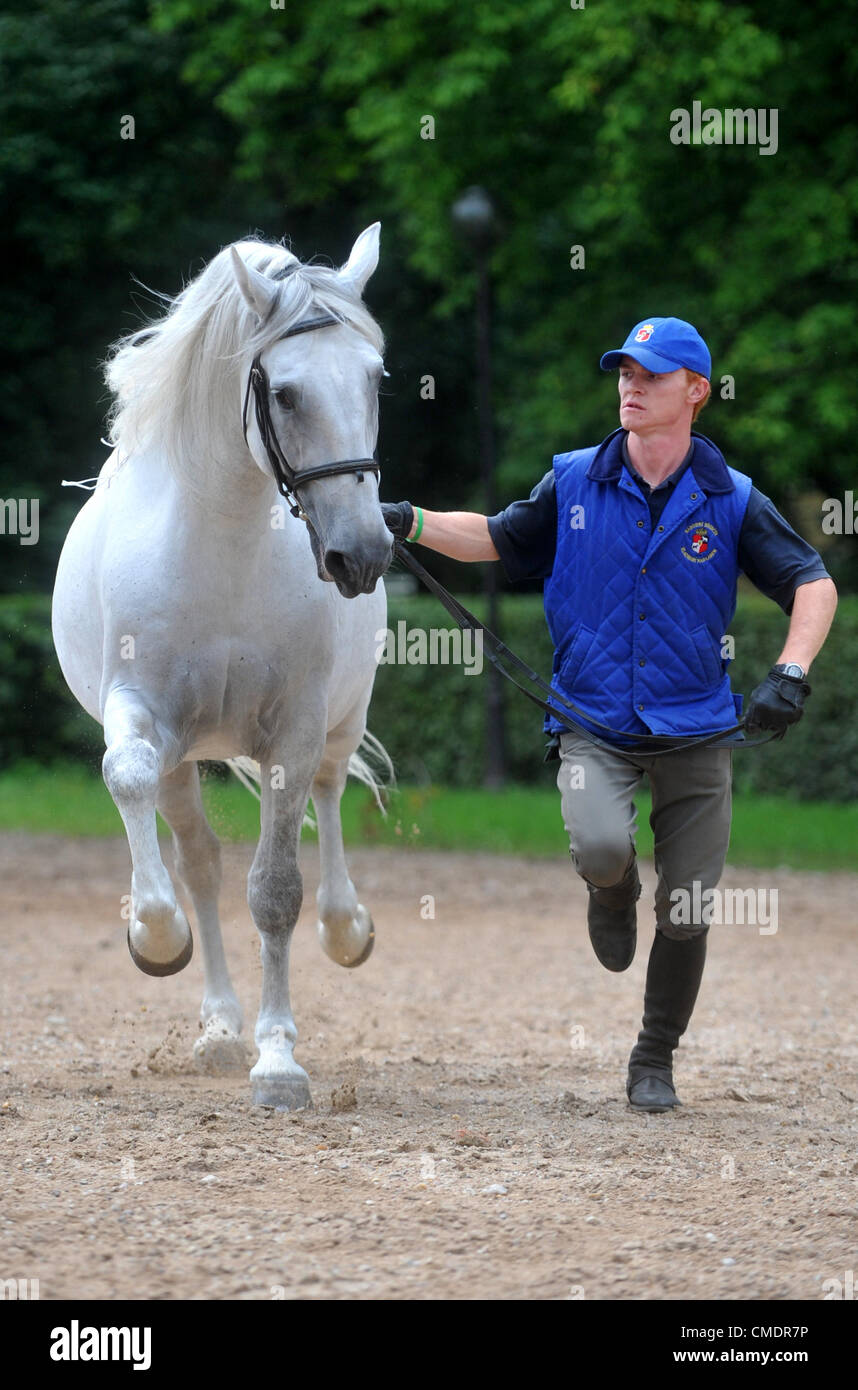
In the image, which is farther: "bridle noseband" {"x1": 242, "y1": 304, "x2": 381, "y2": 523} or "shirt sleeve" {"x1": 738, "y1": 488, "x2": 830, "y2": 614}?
"shirt sleeve" {"x1": 738, "y1": 488, "x2": 830, "y2": 614}

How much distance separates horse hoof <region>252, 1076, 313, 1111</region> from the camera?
4875 millimetres

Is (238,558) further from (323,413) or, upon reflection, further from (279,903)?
(279,903)

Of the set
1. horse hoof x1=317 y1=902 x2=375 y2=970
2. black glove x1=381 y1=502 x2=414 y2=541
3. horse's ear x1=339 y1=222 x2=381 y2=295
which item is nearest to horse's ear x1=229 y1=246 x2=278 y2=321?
horse's ear x1=339 y1=222 x2=381 y2=295

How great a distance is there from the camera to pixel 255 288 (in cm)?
436

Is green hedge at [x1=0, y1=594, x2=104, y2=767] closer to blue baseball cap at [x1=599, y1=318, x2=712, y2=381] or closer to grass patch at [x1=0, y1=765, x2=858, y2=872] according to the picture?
grass patch at [x1=0, y1=765, x2=858, y2=872]

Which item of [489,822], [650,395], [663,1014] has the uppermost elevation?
[650,395]

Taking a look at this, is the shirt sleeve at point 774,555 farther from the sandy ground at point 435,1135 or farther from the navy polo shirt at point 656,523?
the sandy ground at point 435,1135

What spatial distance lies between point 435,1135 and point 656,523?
1.84m

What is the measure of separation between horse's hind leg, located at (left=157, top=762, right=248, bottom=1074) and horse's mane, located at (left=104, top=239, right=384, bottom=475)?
1416mm

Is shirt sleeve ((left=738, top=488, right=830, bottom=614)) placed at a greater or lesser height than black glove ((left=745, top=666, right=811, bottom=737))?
greater

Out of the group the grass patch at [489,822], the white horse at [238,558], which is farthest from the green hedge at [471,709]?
the white horse at [238,558]

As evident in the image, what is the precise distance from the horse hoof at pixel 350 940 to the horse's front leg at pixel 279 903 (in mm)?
890

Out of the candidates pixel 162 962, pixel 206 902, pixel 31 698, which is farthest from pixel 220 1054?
pixel 31 698
